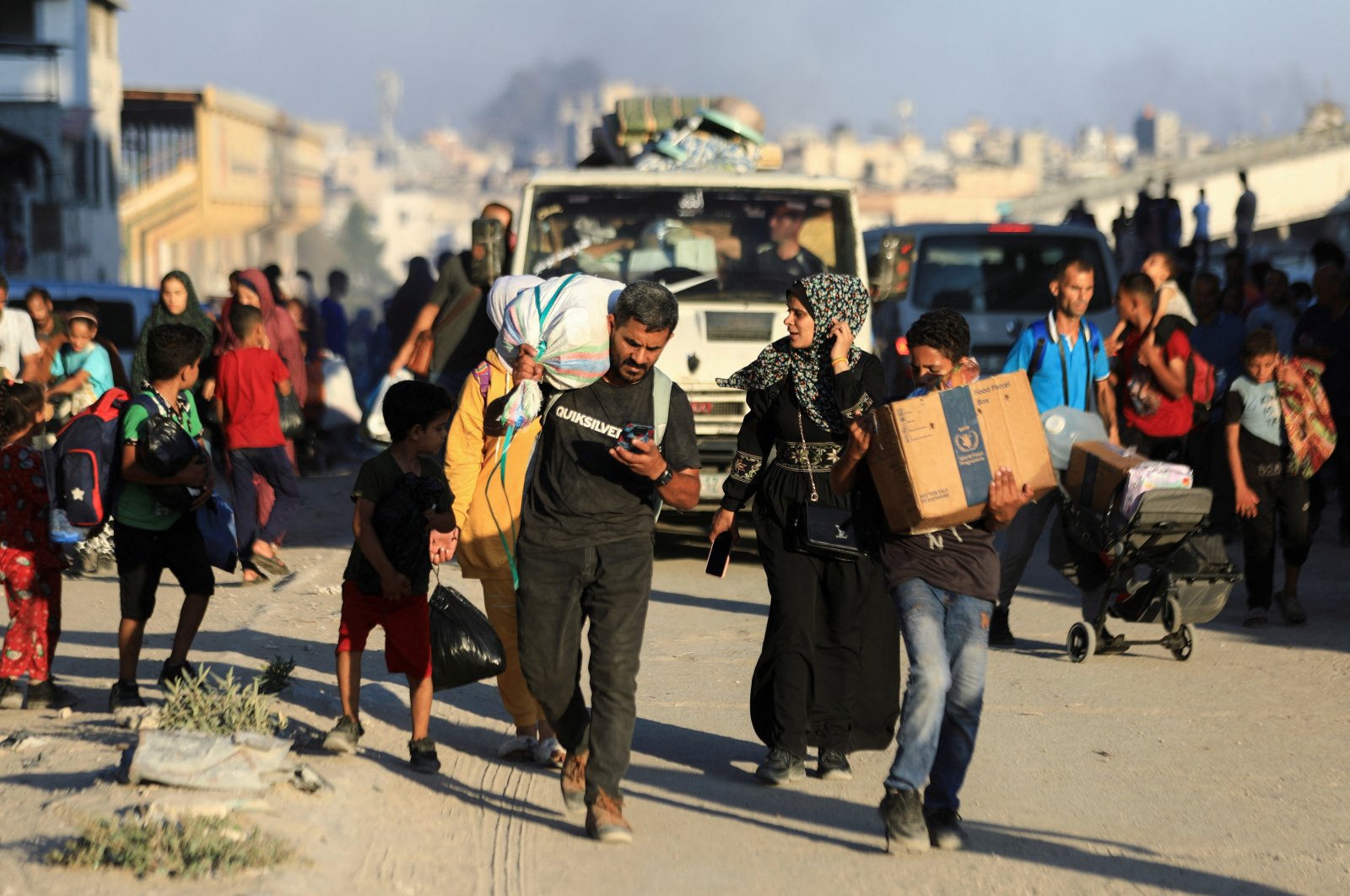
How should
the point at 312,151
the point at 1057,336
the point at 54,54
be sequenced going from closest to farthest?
the point at 1057,336, the point at 54,54, the point at 312,151

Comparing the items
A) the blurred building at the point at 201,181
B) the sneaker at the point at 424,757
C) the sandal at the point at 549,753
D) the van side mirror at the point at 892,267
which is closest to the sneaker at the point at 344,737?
the sneaker at the point at 424,757

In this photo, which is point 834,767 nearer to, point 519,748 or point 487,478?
point 519,748

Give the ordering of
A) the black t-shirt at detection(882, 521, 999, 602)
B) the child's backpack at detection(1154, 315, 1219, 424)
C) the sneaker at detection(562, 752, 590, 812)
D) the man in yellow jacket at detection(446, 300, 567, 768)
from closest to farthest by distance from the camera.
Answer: the black t-shirt at detection(882, 521, 999, 602)
the sneaker at detection(562, 752, 590, 812)
the man in yellow jacket at detection(446, 300, 567, 768)
the child's backpack at detection(1154, 315, 1219, 424)

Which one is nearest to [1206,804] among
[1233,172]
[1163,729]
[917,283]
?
[1163,729]

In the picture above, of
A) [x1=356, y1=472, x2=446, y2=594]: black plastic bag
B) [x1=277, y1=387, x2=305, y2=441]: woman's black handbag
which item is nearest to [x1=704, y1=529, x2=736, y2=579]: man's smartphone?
[x1=356, y1=472, x2=446, y2=594]: black plastic bag

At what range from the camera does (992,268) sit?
16844 mm

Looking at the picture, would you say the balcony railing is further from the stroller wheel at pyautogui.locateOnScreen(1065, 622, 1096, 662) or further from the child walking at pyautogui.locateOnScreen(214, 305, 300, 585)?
the stroller wheel at pyautogui.locateOnScreen(1065, 622, 1096, 662)

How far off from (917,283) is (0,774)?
11411mm

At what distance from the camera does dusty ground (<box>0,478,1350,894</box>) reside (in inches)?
222

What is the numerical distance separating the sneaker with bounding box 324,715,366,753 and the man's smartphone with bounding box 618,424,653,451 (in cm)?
173

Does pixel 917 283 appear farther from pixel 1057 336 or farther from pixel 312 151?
pixel 312 151

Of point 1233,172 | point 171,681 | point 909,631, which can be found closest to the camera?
point 909,631

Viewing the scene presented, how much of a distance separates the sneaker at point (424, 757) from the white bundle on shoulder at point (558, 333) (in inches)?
48.3

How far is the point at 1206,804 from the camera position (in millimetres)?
6578
